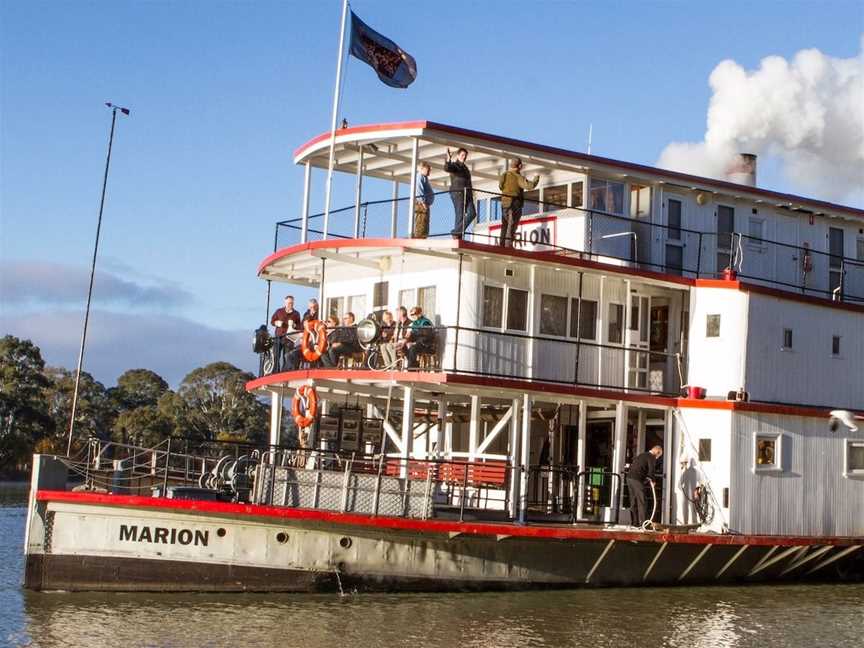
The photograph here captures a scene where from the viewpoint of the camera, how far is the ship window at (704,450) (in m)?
22.9

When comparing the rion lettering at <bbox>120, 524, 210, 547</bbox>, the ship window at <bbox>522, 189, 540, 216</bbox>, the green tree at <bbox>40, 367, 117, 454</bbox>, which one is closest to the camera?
the rion lettering at <bbox>120, 524, 210, 547</bbox>

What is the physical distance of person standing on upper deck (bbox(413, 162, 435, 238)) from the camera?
2306 cm

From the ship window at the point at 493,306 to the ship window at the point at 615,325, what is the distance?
2.45 m

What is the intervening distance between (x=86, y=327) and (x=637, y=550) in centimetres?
1007

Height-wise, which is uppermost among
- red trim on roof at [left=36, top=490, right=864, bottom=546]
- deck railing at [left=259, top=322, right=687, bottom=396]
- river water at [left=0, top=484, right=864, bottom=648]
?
deck railing at [left=259, top=322, right=687, bottom=396]

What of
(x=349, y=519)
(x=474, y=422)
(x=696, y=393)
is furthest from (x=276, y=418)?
(x=696, y=393)

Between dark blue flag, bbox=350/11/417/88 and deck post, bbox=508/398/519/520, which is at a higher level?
dark blue flag, bbox=350/11/417/88

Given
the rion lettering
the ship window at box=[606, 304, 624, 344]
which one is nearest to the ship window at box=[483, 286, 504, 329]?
the ship window at box=[606, 304, 624, 344]

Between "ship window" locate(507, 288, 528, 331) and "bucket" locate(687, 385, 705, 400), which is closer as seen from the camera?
"ship window" locate(507, 288, 528, 331)

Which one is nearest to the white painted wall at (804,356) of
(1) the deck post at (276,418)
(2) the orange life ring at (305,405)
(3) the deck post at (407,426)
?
(3) the deck post at (407,426)

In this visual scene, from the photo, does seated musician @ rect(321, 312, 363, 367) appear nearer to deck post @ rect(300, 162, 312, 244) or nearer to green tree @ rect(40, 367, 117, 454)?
deck post @ rect(300, 162, 312, 244)

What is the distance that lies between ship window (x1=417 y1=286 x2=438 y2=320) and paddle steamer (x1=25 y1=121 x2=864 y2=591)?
0.04 metres

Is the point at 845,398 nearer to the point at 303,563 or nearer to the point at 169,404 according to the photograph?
the point at 303,563

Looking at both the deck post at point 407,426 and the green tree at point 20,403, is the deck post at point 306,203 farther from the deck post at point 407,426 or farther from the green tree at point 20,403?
the green tree at point 20,403
